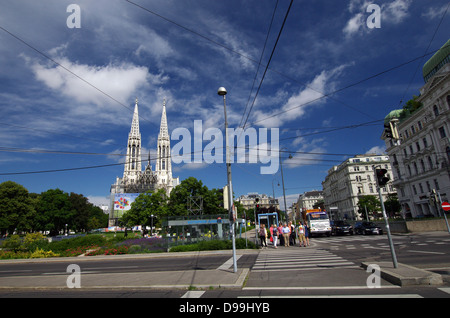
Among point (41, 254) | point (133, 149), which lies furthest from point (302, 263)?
point (133, 149)

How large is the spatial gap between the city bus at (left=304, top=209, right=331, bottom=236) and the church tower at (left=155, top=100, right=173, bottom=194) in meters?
95.9

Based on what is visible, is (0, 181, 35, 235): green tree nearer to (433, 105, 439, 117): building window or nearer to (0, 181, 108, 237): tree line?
(0, 181, 108, 237): tree line

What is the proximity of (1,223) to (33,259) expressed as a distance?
40.0 meters

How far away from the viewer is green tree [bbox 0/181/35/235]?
4947 centimetres

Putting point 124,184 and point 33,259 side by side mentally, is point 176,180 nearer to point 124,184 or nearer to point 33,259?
point 124,184

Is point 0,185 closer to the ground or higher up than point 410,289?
higher up

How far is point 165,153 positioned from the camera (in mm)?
119875

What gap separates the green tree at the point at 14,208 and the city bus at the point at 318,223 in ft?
193

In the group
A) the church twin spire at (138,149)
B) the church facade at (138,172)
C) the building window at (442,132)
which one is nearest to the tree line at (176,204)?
the building window at (442,132)

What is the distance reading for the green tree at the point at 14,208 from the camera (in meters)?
49.5

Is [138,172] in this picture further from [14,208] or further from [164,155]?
[14,208]

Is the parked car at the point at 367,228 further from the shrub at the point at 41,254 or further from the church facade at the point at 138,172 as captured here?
the church facade at the point at 138,172
